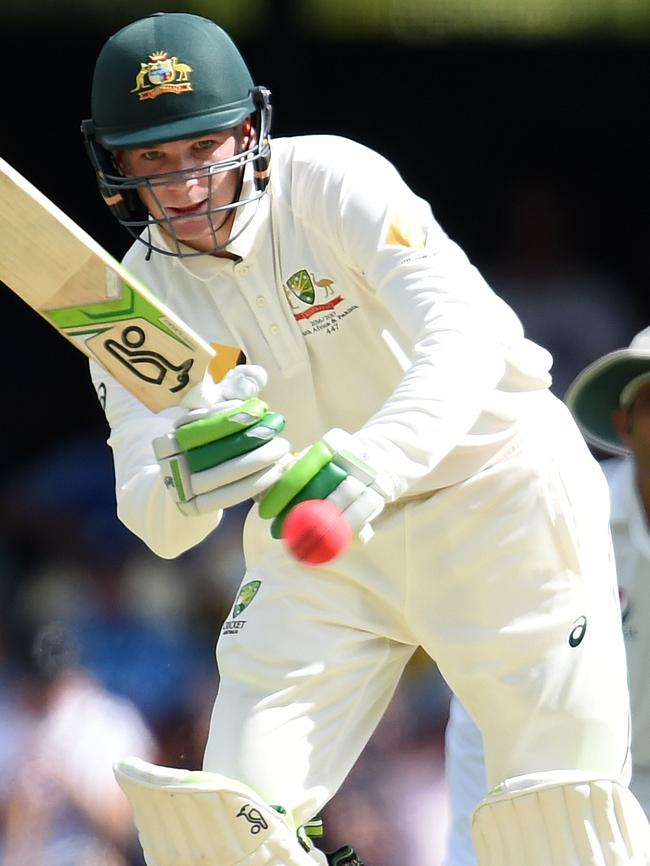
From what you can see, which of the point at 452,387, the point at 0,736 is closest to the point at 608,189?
the point at 0,736

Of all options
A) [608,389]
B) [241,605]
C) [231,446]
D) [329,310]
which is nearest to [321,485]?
[231,446]

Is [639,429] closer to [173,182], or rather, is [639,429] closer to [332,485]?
[173,182]

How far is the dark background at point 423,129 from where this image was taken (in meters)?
4.44

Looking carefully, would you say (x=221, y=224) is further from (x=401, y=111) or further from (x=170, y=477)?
(x=401, y=111)

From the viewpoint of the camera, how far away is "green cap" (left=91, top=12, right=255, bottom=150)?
2725mm

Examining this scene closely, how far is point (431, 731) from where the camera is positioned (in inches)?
181

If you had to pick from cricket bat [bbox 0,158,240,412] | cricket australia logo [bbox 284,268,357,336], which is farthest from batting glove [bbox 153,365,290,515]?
cricket australia logo [bbox 284,268,357,336]

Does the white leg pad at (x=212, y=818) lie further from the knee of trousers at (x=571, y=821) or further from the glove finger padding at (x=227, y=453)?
the glove finger padding at (x=227, y=453)

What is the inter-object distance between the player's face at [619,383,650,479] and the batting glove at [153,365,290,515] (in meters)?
1.37

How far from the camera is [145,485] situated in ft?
8.84

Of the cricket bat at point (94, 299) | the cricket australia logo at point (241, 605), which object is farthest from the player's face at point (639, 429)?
the cricket bat at point (94, 299)

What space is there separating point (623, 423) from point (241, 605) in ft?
3.62

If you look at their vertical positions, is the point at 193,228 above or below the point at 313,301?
above

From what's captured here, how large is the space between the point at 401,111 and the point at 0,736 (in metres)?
1.83
